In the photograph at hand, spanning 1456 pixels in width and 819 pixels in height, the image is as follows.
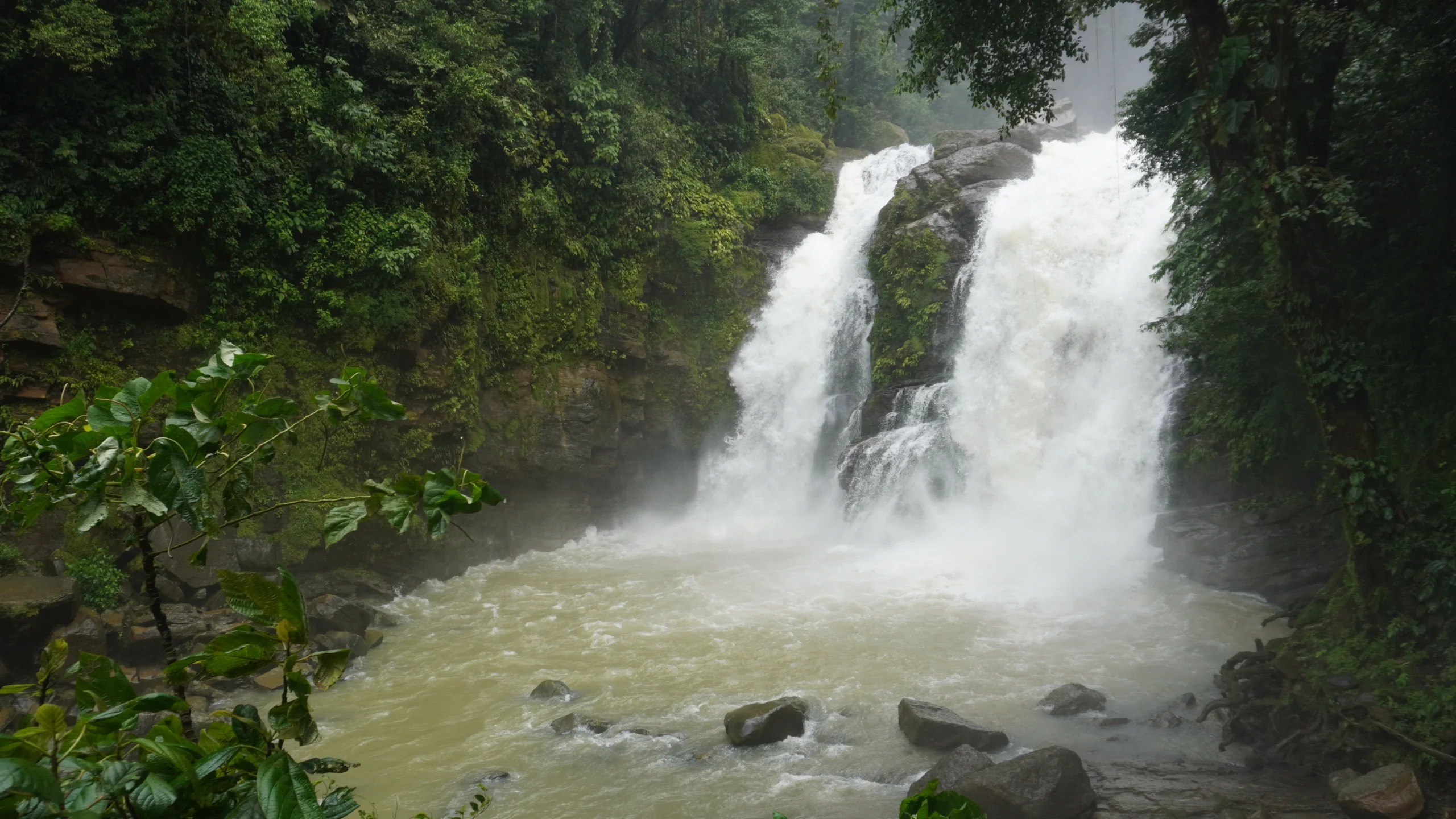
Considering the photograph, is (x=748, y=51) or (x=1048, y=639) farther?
(x=748, y=51)

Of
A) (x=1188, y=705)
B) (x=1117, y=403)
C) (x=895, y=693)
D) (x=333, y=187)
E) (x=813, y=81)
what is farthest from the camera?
(x=813, y=81)

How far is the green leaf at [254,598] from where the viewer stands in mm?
1588

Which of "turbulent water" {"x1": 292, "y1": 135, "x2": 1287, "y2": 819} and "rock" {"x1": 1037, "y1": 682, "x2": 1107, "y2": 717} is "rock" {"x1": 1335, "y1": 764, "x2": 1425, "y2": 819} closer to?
"turbulent water" {"x1": 292, "y1": 135, "x2": 1287, "y2": 819}

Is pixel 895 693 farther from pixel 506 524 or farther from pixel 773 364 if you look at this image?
pixel 773 364

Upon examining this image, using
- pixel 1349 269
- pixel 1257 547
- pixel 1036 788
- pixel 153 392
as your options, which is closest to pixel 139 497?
pixel 153 392

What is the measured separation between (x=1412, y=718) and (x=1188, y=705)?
2074mm

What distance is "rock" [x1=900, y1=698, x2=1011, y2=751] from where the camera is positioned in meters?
7.22

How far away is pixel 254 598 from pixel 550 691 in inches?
303

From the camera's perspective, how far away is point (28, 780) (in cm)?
109

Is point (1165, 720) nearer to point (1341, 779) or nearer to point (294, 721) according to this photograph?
point (1341, 779)

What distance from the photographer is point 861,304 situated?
18500 mm

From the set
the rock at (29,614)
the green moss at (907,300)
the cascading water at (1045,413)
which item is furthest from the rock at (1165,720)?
the rock at (29,614)

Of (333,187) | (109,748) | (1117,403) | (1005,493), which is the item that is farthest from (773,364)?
(109,748)

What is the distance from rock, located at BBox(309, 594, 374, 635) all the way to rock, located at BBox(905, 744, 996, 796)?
7329mm
